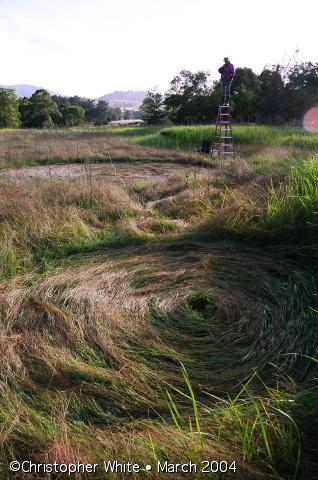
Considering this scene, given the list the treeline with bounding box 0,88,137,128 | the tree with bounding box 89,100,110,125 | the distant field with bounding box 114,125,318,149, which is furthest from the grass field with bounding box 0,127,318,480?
the tree with bounding box 89,100,110,125

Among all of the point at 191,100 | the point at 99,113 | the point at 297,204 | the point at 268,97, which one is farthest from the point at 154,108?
the point at 297,204

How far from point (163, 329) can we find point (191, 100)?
1301 inches

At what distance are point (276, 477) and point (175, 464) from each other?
376 millimetres

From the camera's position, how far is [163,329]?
277 cm

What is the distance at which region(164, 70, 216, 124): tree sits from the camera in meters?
30.7

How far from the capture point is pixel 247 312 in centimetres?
290

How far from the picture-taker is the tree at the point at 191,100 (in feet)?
101

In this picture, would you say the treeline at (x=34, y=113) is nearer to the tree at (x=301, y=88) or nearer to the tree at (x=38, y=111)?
the tree at (x=38, y=111)

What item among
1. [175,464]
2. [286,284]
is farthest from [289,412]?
[286,284]

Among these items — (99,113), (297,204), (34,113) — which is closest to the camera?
(297,204)

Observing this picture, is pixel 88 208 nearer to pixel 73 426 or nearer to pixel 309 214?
pixel 309 214

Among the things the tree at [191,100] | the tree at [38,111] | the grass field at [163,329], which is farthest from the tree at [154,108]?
the grass field at [163,329]

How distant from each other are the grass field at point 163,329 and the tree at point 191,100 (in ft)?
87.7

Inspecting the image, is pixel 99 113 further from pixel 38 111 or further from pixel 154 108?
pixel 154 108
